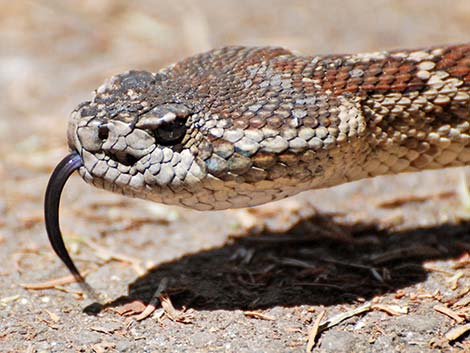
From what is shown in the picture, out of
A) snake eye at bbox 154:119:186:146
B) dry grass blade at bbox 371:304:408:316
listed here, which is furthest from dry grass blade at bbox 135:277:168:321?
dry grass blade at bbox 371:304:408:316

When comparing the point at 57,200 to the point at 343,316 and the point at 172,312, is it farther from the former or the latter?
the point at 343,316

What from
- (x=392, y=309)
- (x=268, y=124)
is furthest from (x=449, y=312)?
(x=268, y=124)

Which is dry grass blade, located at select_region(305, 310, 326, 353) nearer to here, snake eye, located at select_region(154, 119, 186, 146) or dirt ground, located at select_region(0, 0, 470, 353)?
dirt ground, located at select_region(0, 0, 470, 353)

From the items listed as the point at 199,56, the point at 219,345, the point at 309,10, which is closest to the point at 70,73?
the point at 309,10

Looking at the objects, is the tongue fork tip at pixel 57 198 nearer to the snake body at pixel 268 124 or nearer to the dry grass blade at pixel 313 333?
the snake body at pixel 268 124

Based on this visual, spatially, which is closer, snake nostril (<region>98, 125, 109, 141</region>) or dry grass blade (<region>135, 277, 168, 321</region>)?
snake nostril (<region>98, 125, 109, 141</region>)

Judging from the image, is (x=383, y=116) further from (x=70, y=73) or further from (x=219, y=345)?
(x=70, y=73)

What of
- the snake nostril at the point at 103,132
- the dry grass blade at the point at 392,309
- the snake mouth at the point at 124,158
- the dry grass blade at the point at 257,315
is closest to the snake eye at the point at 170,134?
the snake mouth at the point at 124,158
